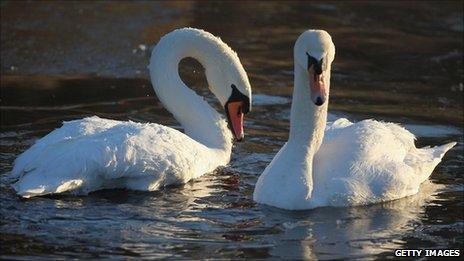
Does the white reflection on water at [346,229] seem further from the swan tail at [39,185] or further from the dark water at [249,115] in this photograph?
the swan tail at [39,185]

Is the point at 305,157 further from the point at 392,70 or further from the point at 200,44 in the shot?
the point at 392,70

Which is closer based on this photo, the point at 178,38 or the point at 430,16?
the point at 178,38

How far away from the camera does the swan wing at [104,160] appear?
380 inches

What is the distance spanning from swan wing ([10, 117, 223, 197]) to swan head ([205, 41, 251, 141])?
1.06 m

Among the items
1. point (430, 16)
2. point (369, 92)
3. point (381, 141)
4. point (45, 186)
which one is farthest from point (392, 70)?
point (45, 186)

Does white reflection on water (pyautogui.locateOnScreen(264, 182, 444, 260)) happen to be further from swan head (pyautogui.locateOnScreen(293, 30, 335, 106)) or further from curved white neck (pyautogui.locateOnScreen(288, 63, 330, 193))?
swan head (pyautogui.locateOnScreen(293, 30, 335, 106))

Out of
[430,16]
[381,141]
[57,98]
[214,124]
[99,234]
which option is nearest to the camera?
[99,234]

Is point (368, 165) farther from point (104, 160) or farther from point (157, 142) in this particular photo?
point (104, 160)

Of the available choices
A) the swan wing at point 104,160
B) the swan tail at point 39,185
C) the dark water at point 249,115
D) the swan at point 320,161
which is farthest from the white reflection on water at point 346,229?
the swan tail at point 39,185

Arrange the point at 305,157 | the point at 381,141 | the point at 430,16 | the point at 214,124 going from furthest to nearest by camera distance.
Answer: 1. the point at 430,16
2. the point at 214,124
3. the point at 381,141
4. the point at 305,157

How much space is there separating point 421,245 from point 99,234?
2452 mm

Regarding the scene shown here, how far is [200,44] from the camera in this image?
38.9 ft

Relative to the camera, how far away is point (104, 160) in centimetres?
984

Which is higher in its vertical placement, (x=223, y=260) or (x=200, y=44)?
(x=200, y=44)
